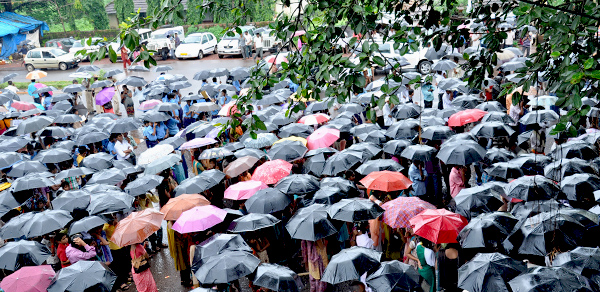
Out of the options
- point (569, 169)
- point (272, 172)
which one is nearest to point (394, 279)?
point (272, 172)

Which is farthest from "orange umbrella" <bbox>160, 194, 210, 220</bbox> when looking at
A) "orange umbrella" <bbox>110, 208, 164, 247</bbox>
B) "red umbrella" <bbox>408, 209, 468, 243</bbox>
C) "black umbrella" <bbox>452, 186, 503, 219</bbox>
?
"black umbrella" <bbox>452, 186, 503, 219</bbox>

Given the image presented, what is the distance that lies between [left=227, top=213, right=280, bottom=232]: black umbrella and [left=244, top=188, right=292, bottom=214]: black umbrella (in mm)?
372

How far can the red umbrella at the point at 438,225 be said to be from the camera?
21.1 ft

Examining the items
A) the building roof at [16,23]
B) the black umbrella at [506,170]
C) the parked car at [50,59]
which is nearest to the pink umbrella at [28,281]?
the black umbrella at [506,170]

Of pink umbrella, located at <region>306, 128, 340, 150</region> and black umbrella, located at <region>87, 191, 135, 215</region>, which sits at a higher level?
pink umbrella, located at <region>306, 128, 340, 150</region>

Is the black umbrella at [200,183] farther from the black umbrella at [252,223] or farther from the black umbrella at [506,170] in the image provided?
the black umbrella at [506,170]

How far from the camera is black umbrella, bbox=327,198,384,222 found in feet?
22.6

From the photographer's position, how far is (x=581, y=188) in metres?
7.33

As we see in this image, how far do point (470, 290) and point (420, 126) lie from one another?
18.4 ft

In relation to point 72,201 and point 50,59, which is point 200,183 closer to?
point 72,201

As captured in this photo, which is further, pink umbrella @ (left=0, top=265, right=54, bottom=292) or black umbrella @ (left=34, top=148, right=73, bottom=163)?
black umbrella @ (left=34, top=148, right=73, bottom=163)

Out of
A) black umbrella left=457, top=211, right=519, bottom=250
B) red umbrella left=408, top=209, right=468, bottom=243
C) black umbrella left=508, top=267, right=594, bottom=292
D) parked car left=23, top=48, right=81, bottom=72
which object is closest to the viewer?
black umbrella left=508, top=267, right=594, bottom=292

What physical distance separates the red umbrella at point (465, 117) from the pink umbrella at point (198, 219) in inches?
212

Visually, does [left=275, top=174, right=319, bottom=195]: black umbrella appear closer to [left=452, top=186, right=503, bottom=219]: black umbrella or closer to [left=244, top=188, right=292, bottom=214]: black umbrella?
[left=244, top=188, right=292, bottom=214]: black umbrella
